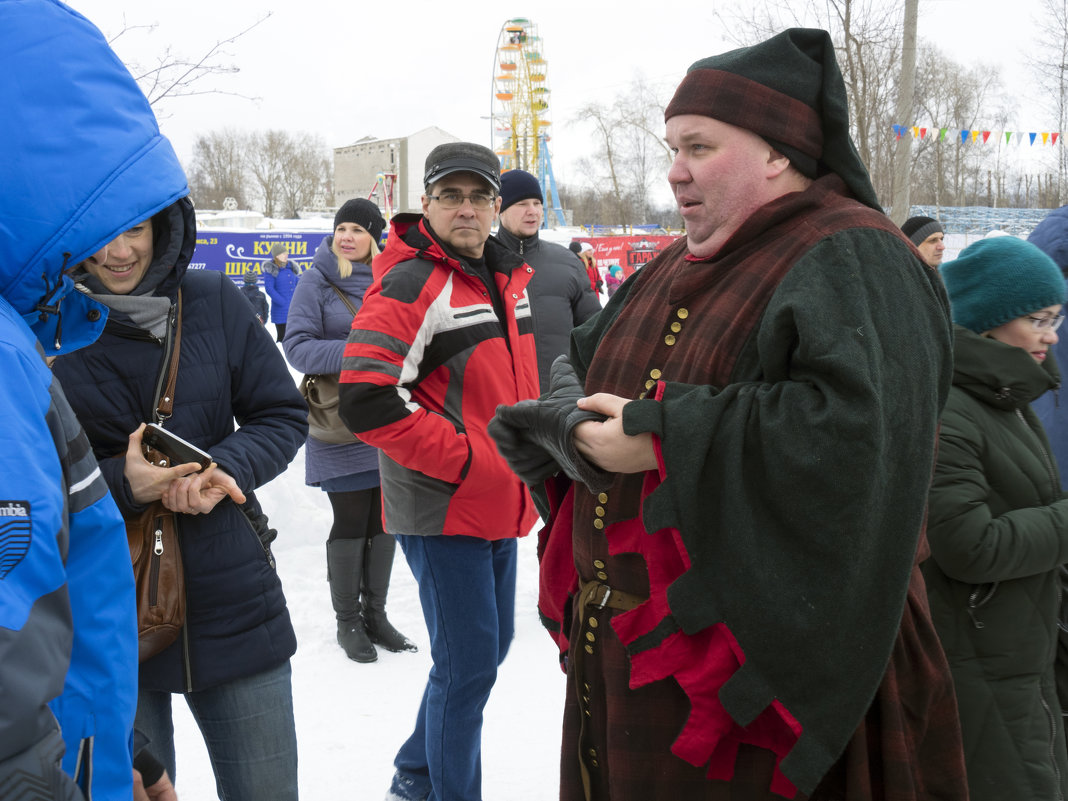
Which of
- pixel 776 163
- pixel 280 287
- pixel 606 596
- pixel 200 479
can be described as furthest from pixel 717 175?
pixel 280 287

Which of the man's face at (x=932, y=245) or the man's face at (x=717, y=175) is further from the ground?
the man's face at (x=717, y=175)

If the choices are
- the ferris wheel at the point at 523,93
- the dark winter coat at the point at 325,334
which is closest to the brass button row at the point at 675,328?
the dark winter coat at the point at 325,334

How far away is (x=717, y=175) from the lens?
167 centimetres

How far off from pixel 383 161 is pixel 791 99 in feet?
320

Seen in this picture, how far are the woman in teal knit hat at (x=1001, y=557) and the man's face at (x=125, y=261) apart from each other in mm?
2008

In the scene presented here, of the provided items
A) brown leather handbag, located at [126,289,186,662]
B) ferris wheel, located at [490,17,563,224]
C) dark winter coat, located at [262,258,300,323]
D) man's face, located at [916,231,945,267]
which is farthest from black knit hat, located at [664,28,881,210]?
ferris wheel, located at [490,17,563,224]

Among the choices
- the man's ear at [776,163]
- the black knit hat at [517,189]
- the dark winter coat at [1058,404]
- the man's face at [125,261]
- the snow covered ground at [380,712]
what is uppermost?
the black knit hat at [517,189]

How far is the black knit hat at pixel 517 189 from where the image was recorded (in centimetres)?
454

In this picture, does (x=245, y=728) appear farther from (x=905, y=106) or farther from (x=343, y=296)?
(x=905, y=106)

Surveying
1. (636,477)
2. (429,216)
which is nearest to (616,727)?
(636,477)

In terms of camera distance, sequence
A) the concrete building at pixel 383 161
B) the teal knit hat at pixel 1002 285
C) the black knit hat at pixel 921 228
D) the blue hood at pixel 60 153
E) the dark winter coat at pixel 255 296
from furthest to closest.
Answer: the concrete building at pixel 383 161 → the dark winter coat at pixel 255 296 → the black knit hat at pixel 921 228 → the teal knit hat at pixel 1002 285 → the blue hood at pixel 60 153

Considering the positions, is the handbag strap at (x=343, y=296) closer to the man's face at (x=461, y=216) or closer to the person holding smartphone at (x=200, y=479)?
the man's face at (x=461, y=216)

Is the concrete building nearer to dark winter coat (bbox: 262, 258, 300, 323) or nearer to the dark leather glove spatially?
dark winter coat (bbox: 262, 258, 300, 323)

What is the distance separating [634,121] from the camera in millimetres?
42531
